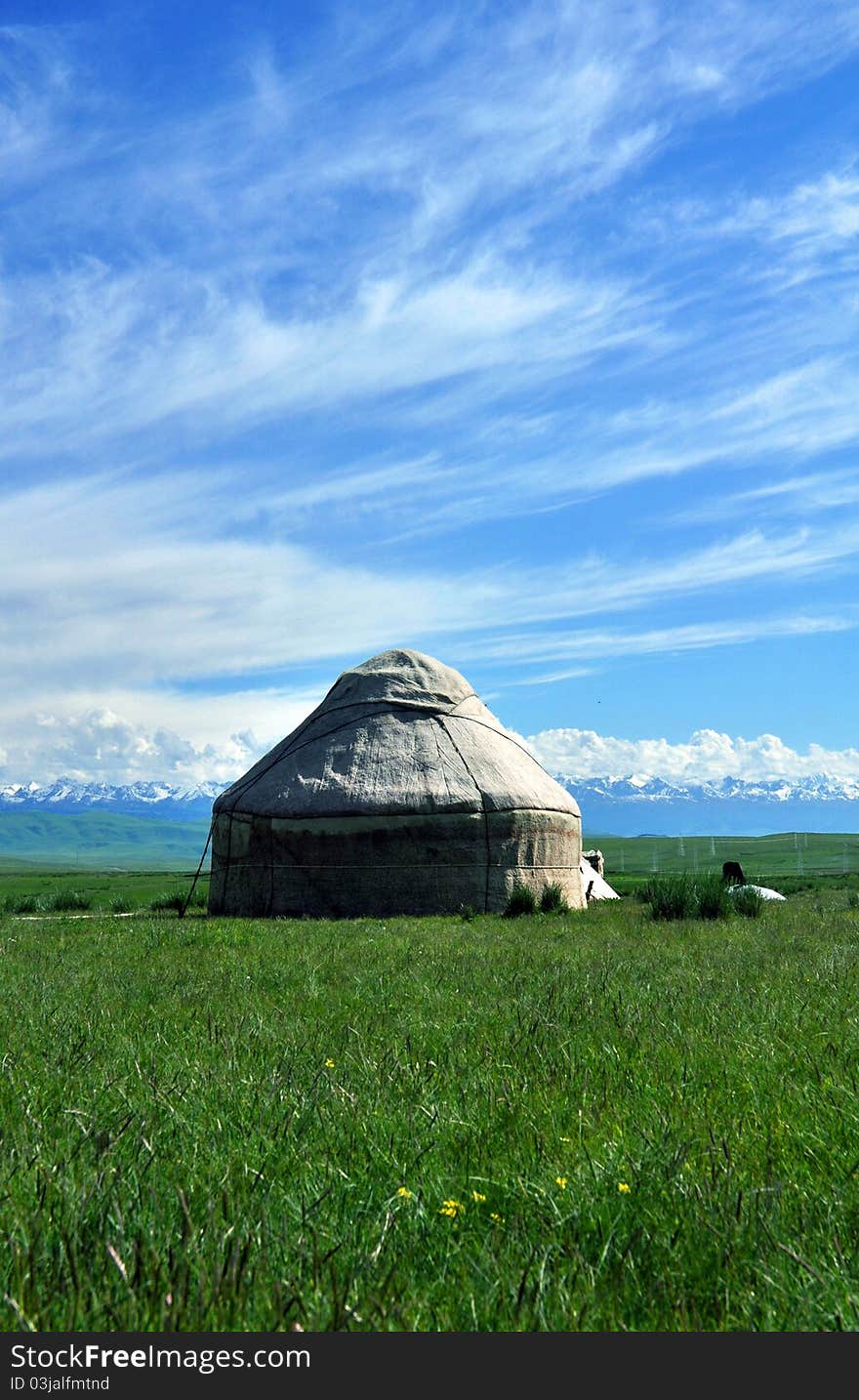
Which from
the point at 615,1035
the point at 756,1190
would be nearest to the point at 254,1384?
the point at 756,1190

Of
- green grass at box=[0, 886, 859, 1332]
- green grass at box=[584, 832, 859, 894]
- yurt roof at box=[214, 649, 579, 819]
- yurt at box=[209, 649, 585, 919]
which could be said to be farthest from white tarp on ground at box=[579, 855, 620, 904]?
green grass at box=[584, 832, 859, 894]

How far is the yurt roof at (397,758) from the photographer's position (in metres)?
18.0

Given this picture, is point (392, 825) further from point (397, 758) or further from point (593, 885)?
point (593, 885)

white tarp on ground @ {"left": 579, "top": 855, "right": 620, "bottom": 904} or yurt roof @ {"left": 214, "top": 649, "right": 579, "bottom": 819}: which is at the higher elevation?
yurt roof @ {"left": 214, "top": 649, "right": 579, "bottom": 819}

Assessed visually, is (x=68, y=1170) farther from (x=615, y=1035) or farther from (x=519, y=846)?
(x=519, y=846)

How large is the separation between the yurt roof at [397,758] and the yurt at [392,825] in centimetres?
3

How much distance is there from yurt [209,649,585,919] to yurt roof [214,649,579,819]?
3 centimetres

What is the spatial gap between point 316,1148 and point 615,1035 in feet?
6.64

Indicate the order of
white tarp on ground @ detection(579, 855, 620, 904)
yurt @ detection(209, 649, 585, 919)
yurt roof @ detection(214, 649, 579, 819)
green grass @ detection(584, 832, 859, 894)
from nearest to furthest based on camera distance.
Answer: yurt @ detection(209, 649, 585, 919), yurt roof @ detection(214, 649, 579, 819), white tarp on ground @ detection(579, 855, 620, 904), green grass @ detection(584, 832, 859, 894)

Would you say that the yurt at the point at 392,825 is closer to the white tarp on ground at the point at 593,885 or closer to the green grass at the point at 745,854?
the white tarp on ground at the point at 593,885

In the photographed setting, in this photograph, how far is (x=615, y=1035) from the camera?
462cm

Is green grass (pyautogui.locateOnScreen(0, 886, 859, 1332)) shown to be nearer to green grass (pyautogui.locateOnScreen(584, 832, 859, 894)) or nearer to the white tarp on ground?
the white tarp on ground

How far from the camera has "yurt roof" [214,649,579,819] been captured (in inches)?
708

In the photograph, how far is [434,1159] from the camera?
114 inches
